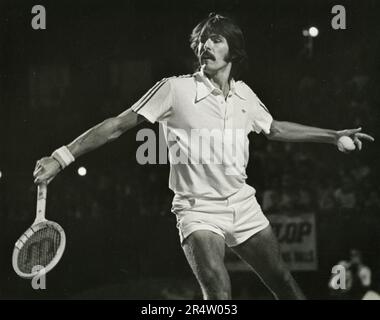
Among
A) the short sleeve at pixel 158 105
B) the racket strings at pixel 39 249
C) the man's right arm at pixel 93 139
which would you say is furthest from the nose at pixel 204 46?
the racket strings at pixel 39 249

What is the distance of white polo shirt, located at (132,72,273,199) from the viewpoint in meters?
4.71

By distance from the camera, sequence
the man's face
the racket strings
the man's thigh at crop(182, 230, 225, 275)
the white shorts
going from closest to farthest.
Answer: the man's thigh at crop(182, 230, 225, 275), the white shorts, the racket strings, the man's face

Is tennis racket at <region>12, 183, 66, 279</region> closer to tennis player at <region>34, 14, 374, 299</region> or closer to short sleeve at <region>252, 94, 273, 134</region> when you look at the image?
tennis player at <region>34, 14, 374, 299</region>

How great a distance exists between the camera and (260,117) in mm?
4922

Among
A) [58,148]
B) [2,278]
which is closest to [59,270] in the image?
[2,278]

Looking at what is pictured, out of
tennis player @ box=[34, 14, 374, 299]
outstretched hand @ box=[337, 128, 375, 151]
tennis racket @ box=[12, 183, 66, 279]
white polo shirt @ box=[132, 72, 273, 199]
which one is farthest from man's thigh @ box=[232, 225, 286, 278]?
tennis racket @ box=[12, 183, 66, 279]

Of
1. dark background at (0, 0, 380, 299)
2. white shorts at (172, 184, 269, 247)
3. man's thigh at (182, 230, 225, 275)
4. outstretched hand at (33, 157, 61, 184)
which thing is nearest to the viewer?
man's thigh at (182, 230, 225, 275)

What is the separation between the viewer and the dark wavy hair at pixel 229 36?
4.91 meters

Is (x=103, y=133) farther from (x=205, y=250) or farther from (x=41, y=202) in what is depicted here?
(x=205, y=250)

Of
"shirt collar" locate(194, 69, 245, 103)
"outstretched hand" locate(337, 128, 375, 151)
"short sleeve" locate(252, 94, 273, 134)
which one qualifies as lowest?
"outstretched hand" locate(337, 128, 375, 151)

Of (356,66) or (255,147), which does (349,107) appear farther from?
(255,147)

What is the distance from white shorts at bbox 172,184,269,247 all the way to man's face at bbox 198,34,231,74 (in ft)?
2.95

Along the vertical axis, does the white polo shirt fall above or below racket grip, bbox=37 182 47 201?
above

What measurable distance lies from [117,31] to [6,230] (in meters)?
1.74
